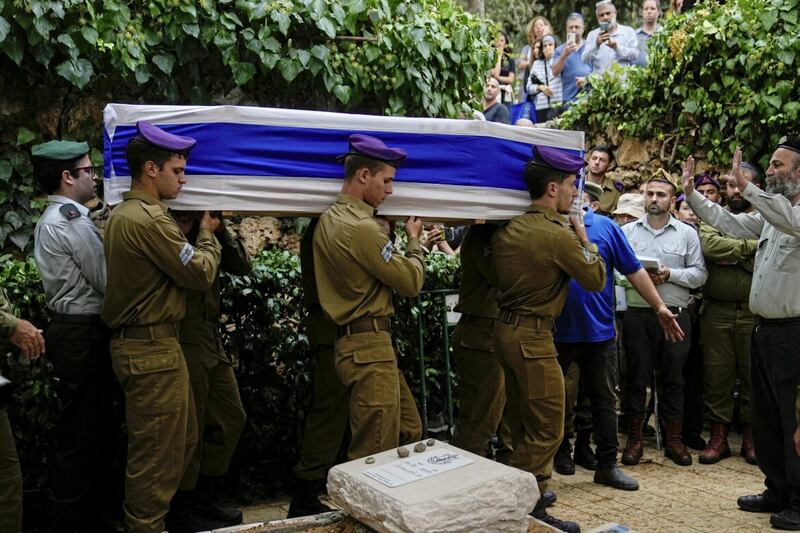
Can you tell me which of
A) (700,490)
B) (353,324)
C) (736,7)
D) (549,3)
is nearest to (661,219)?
(700,490)

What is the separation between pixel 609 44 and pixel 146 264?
7736 millimetres

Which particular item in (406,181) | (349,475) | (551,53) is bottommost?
(349,475)

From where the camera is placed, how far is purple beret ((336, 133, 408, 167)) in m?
4.16

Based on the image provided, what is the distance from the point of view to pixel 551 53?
423 inches

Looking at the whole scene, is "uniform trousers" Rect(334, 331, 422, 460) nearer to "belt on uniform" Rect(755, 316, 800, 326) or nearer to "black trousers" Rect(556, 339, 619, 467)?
"black trousers" Rect(556, 339, 619, 467)

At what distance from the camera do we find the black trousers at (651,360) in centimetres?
607

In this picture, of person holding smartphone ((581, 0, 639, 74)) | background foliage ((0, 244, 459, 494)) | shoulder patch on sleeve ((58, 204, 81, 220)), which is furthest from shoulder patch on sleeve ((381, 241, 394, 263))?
person holding smartphone ((581, 0, 639, 74))

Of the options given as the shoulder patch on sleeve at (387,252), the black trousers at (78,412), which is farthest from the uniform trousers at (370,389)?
the black trousers at (78,412)

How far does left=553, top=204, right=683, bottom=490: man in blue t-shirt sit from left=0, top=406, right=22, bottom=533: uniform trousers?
10.8ft

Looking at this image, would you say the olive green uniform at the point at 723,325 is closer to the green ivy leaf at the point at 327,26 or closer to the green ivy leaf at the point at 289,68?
the green ivy leaf at the point at 327,26

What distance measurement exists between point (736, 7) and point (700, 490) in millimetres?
4335

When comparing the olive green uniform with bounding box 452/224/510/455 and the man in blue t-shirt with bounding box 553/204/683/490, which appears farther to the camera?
the man in blue t-shirt with bounding box 553/204/683/490

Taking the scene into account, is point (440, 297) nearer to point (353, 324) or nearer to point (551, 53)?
point (353, 324)

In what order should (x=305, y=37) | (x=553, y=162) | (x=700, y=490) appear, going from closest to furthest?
(x=553, y=162) < (x=700, y=490) < (x=305, y=37)
